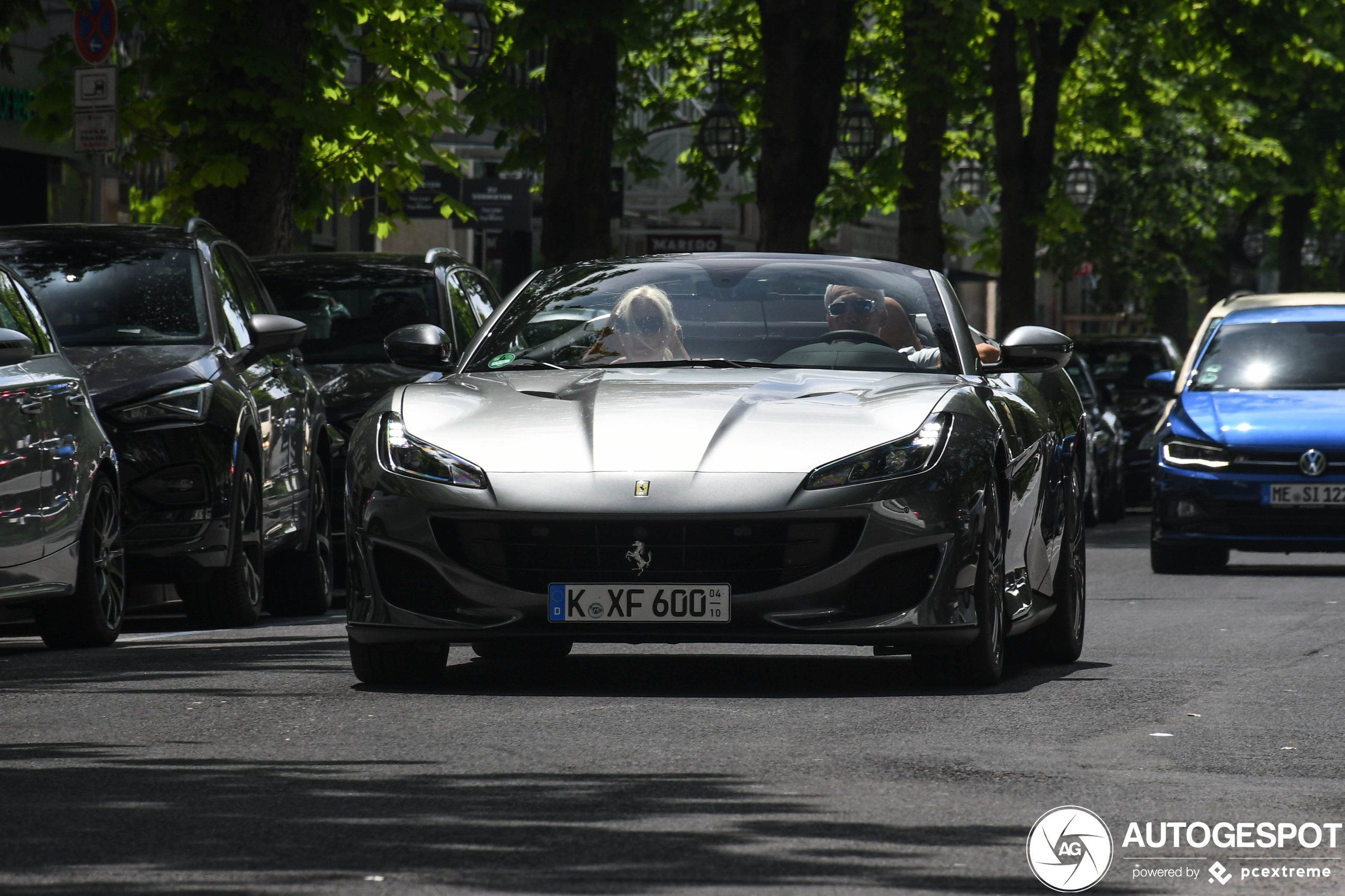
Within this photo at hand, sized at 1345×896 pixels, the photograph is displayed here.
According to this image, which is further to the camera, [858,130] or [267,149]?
[858,130]

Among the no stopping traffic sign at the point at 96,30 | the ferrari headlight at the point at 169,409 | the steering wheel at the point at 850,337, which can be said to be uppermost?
the no stopping traffic sign at the point at 96,30

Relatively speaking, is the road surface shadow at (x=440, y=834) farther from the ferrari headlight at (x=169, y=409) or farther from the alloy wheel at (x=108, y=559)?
the ferrari headlight at (x=169, y=409)

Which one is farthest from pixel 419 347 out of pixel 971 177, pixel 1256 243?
pixel 1256 243

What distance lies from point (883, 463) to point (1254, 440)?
9475 millimetres

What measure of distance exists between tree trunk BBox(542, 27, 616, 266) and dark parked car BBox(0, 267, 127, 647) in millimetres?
12498

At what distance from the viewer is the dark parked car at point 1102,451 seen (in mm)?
26000

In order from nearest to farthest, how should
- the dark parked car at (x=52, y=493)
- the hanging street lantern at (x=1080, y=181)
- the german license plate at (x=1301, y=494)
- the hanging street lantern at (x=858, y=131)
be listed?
1. the dark parked car at (x=52, y=493)
2. the german license plate at (x=1301, y=494)
3. the hanging street lantern at (x=858, y=131)
4. the hanging street lantern at (x=1080, y=181)

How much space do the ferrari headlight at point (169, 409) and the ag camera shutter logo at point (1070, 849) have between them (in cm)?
641

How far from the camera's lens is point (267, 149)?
1934 cm

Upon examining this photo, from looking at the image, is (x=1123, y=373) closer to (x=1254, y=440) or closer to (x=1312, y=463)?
(x=1254, y=440)

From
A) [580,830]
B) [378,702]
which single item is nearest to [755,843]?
[580,830]

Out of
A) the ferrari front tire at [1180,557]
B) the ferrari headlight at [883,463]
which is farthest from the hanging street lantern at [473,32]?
the ferrari headlight at [883,463]

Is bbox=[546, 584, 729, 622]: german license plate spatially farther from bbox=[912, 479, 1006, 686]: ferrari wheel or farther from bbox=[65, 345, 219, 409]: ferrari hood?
bbox=[65, 345, 219, 409]: ferrari hood

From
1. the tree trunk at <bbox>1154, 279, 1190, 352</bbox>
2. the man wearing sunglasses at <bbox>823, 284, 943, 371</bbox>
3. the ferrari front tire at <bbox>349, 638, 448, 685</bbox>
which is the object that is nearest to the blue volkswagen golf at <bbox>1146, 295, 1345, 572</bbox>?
the man wearing sunglasses at <bbox>823, 284, 943, 371</bbox>
